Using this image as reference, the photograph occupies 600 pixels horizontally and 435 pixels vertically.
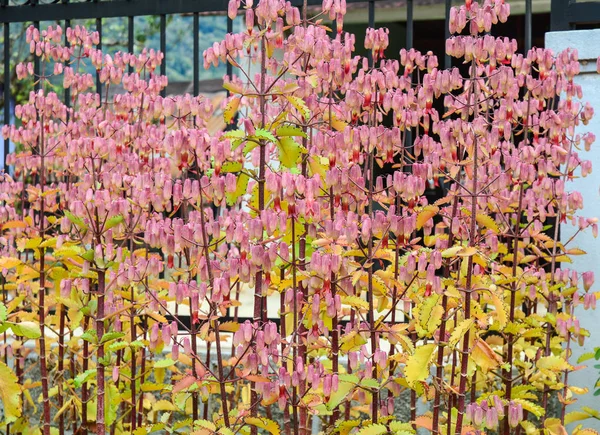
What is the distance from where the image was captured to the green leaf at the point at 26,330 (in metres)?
3.18

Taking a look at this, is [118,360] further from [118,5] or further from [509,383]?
[118,5]

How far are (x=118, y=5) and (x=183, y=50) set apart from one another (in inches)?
298

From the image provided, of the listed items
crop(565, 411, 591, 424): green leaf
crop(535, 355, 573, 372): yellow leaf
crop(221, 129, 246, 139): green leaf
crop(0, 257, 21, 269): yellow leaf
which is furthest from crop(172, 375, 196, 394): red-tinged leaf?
crop(565, 411, 591, 424): green leaf

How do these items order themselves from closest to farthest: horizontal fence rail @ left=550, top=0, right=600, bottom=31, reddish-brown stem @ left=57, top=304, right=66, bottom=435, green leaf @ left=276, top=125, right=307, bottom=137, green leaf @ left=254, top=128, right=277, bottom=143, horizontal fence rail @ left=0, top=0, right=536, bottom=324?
green leaf @ left=254, top=128, right=277, bottom=143 < green leaf @ left=276, top=125, right=307, bottom=137 < reddish-brown stem @ left=57, top=304, right=66, bottom=435 < horizontal fence rail @ left=550, top=0, right=600, bottom=31 < horizontal fence rail @ left=0, top=0, right=536, bottom=324

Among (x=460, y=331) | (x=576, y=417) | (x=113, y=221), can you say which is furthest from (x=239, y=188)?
(x=576, y=417)

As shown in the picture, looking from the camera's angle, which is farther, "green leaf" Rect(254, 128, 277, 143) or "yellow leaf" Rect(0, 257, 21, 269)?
"yellow leaf" Rect(0, 257, 21, 269)

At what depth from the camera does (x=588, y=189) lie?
13.5ft

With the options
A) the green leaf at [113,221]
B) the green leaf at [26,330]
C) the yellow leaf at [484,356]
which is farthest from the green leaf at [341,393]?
the green leaf at [26,330]

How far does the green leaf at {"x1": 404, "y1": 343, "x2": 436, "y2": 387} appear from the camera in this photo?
279cm

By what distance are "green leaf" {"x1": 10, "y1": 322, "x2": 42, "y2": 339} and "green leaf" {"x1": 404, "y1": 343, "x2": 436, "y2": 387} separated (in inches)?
55.7

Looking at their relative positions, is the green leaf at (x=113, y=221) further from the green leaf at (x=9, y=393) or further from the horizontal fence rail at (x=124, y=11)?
the horizontal fence rail at (x=124, y=11)

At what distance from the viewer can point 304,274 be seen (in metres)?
2.83

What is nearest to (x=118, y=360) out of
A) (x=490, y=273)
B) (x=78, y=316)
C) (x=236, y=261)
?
(x=78, y=316)

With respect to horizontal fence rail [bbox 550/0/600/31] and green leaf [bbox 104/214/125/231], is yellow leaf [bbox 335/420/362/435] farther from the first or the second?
horizontal fence rail [bbox 550/0/600/31]
